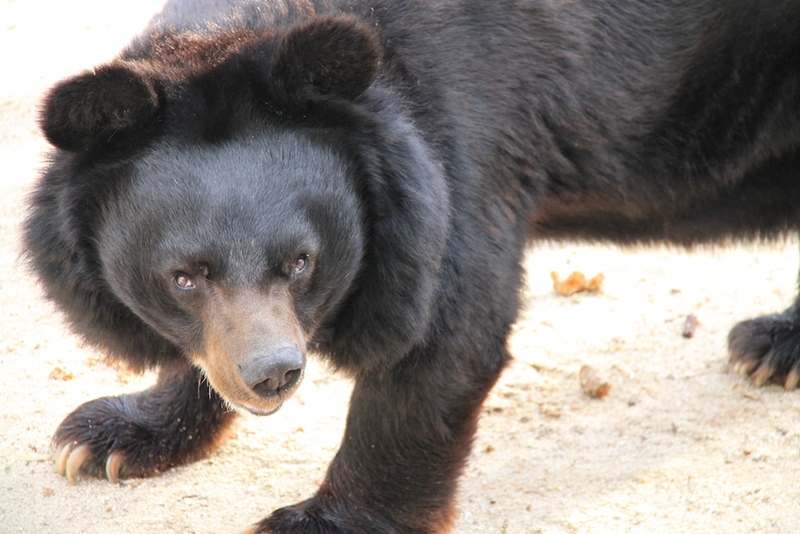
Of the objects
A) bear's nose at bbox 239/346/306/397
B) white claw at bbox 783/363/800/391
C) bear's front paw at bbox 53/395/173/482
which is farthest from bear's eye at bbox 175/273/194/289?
white claw at bbox 783/363/800/391

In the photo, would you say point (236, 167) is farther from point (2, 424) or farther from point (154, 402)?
point (2, 424)

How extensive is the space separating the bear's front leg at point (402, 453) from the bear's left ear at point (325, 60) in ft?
3.53

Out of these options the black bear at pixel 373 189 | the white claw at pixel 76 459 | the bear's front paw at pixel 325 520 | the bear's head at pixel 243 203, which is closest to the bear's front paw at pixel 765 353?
the black bear at pixel 373 189

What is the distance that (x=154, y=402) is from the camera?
14.0ft

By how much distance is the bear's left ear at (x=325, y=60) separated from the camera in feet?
8.97

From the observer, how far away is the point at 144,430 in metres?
4.20

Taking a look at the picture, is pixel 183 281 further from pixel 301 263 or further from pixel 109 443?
pixel 109 443

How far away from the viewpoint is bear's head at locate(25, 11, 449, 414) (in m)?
2.76

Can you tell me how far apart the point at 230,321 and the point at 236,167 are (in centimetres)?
50

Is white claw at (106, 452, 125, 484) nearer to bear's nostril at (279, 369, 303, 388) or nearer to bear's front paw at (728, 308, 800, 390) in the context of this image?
bear's nostril at (279, 369, 303, 388)

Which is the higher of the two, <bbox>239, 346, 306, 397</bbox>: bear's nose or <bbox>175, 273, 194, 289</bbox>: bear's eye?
<bbox>175, 273, 194, 289</bbox>: bear's eye

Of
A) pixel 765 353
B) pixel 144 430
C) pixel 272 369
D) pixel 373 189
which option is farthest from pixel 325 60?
pixel 765 353

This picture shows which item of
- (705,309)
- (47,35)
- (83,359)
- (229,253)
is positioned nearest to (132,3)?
(47,35)

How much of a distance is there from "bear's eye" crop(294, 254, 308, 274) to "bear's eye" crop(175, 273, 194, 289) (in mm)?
329
